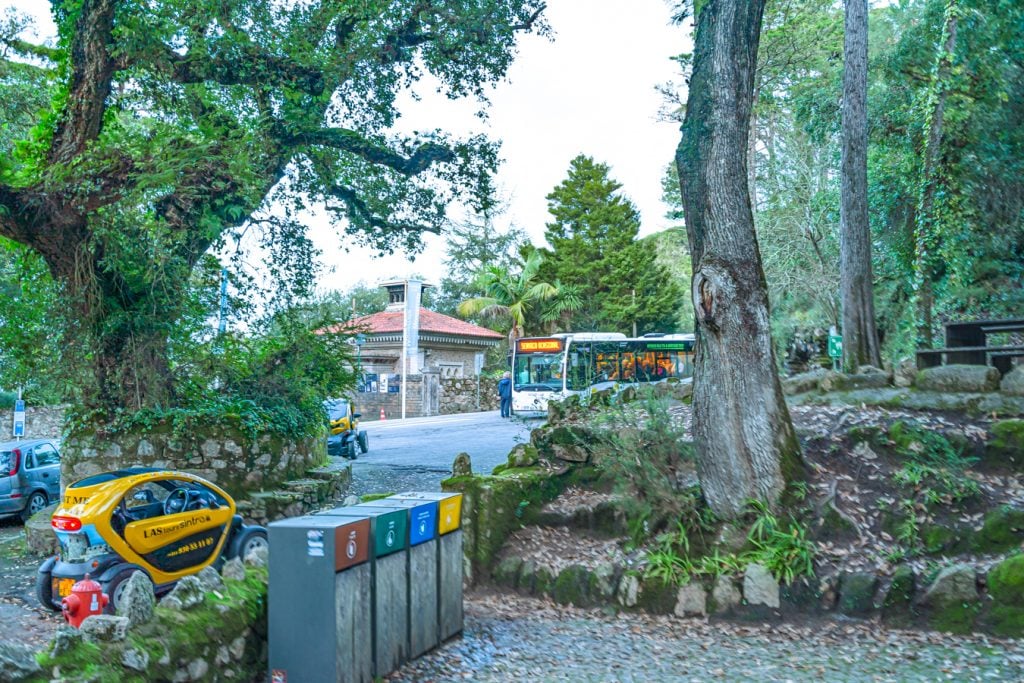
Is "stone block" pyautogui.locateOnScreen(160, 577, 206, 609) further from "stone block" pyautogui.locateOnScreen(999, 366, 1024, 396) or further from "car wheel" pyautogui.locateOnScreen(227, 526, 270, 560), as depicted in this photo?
"stone block" pyautogui.locateOnScreen(999, 366, 1024, 396)

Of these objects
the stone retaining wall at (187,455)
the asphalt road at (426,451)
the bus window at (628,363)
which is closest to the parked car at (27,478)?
the stone retaining wall at (187,455)

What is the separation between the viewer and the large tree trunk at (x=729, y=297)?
7.78 m

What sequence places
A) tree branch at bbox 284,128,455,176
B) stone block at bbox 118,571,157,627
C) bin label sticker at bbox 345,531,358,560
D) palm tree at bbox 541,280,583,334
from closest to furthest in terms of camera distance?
stone block at bbox 118,571,157,627, bin label sticker at bbox 345,531,358,560, tree branch at bbox 284,128,455,176, palm tree at bbox 541,280,583,334

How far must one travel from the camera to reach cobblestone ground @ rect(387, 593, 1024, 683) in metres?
5.67

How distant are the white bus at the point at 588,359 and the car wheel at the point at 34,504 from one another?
54.1 ft

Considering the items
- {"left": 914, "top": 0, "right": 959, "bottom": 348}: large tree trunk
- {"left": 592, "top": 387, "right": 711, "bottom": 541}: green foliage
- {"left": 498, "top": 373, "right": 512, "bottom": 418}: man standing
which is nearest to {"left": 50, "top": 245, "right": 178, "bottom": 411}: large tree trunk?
{"left": 592, "top": 387, "right": 711, "bottom": 541}: green foliage

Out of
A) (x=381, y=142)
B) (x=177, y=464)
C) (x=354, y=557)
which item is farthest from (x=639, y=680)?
(x=381, y=142)

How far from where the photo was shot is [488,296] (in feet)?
161

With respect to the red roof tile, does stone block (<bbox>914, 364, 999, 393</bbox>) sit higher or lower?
lower

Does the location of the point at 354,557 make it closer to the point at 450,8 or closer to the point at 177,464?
the point at 177,464

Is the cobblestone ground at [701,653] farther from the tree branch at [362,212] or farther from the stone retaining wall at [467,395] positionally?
the stone retaining wall at [467,395]

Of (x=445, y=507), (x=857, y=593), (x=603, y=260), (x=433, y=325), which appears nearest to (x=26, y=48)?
(x=445, y=507)

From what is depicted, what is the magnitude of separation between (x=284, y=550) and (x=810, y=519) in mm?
4784

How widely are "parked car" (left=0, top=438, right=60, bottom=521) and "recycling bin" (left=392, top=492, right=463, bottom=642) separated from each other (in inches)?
402
